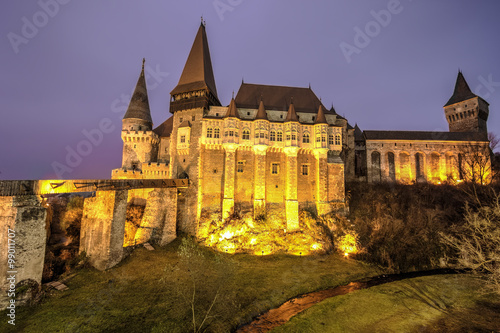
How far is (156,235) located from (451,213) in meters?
38.4

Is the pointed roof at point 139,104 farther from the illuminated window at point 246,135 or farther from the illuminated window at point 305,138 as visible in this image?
the illuminated window at point 305,138

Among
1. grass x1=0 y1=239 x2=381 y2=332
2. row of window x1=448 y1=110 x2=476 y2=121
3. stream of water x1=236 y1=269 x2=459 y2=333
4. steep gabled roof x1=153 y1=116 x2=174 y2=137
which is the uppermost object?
row of window x1=448 y1=110 x2=476 y2=121

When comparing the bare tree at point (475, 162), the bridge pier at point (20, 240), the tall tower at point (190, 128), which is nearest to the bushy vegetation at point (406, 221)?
the bare tree at point (475, 162)

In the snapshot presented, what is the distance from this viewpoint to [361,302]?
18719 mm

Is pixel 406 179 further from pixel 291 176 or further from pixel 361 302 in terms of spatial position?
pixel 361 302

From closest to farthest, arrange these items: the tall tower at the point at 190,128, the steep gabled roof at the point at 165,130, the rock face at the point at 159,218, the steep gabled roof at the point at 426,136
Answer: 1. the rock face at the point at 159,218
2. the tall tower at the point at 190,128
3. the steep gabled roof at the point at 165,130
4. the steep gabled roof at the point at 426,136

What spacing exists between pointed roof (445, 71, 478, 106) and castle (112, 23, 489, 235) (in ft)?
110

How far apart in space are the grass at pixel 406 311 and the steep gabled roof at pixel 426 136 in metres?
28.2

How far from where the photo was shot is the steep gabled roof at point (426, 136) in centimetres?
4312

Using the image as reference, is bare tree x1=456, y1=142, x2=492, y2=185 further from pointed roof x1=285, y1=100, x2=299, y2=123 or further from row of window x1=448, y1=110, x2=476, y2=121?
pointed roof x1=285, y1=100, x2=299, y2=123

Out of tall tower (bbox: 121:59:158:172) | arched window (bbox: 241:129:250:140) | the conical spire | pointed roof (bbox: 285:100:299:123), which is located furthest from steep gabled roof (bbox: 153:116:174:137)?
the conical spire

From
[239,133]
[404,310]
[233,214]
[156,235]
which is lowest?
[404,310]

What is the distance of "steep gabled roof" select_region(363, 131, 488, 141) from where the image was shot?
1698 inches

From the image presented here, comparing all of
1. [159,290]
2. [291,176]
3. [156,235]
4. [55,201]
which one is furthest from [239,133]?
[55,201]
